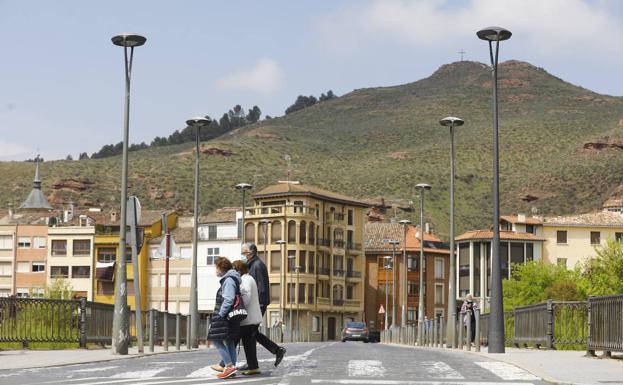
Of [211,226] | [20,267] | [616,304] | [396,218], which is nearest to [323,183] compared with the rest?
[396,218]

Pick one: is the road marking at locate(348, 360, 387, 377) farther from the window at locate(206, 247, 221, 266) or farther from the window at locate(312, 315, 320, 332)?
the window at locate(206, 247, 221, 266)

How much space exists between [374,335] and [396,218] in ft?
101

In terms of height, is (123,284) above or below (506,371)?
above

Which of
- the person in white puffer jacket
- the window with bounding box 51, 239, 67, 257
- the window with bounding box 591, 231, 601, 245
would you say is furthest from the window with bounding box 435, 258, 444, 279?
the person in white puffer jacket

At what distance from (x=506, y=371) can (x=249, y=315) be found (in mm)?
3912

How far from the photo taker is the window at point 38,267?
112031 mm

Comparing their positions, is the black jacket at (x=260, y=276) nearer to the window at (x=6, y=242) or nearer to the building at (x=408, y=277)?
the window at (x=6, y=242)

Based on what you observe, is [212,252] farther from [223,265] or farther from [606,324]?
[223,265]

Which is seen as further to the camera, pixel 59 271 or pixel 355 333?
pixel 59 271

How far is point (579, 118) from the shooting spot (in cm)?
18475

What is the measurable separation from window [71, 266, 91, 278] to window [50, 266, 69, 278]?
0.61 metres

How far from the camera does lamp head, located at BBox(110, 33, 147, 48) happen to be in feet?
88.5

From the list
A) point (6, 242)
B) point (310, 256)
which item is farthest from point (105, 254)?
point (310, 256)

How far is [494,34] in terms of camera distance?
90.8 feet
